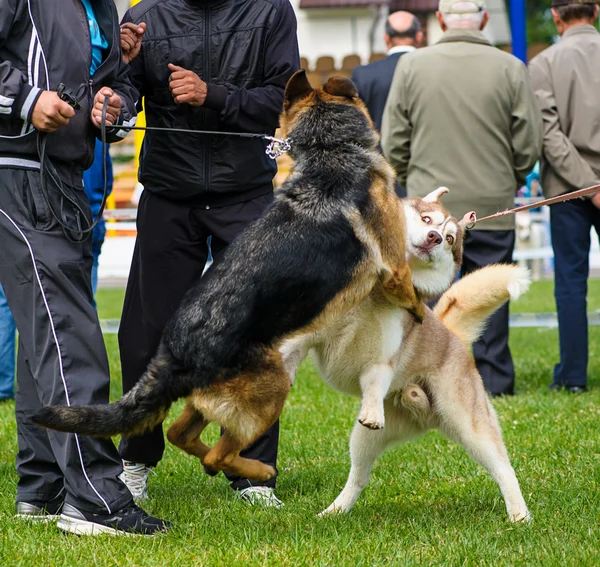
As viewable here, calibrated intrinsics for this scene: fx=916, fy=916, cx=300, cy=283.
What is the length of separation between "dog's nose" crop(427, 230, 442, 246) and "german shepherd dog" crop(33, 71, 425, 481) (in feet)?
0.70

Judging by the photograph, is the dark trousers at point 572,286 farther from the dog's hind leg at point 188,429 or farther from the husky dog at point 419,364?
the dog's hind leg at point 188,429

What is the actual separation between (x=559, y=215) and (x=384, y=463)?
2656mm

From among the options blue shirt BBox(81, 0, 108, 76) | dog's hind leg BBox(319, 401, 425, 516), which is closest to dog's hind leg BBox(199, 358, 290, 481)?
dog's hind leg BBox(319, 401, 425, 516)


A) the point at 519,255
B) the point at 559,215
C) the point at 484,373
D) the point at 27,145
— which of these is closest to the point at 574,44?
the point at 559,215

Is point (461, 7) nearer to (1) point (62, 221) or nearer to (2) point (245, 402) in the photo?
(1) point (62, 221)

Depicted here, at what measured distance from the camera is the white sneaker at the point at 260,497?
158 inches

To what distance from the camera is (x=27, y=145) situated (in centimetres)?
337

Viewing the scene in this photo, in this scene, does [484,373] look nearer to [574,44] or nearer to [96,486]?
[574,44]

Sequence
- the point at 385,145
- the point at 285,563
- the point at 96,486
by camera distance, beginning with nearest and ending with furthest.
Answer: the point at 285,563 → the point at 96,486 → the point at 385,145

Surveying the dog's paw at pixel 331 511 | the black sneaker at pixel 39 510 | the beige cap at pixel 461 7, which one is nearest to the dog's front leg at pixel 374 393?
the dog's paw at pixel 331 511

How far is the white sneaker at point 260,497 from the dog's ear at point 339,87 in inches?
70.1

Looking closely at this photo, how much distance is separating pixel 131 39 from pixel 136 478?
6.47 feet

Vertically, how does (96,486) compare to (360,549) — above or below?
above

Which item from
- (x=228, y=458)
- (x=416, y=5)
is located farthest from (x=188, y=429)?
(x=416, y=5)
